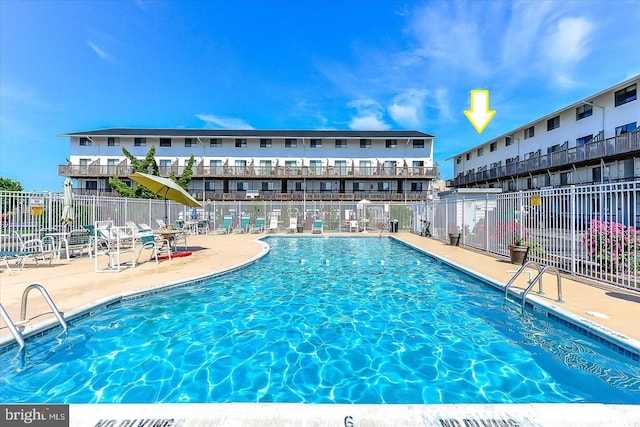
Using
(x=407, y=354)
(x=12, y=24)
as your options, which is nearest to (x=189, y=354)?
(x=407, y=354)

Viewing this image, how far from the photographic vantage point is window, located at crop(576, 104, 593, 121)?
23.0m

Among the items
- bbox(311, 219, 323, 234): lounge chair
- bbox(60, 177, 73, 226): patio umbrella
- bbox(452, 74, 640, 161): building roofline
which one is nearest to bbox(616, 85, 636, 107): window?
bbox(452, 74, 640, 161): building roofline

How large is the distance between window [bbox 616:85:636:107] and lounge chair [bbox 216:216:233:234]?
2767 cm

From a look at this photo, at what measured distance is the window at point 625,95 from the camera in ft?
64.4

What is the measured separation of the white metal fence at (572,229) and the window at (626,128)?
1659 cm

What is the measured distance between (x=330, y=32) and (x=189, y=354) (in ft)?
61.5

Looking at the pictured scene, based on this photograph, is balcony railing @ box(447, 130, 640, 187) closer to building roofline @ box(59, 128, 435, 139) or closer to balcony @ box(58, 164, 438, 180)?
balcony @ box(58, 164, 438, 180)

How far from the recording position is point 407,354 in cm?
386

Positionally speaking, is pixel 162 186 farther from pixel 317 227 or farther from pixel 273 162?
pixel 273 162

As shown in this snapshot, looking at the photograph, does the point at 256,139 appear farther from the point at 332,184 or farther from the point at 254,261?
the point at 254,261

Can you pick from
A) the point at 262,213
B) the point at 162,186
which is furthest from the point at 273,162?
the point at 162,186

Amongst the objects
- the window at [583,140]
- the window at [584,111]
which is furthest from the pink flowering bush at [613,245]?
the window at [584,111]

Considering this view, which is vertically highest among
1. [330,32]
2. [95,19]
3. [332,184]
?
[330,32]

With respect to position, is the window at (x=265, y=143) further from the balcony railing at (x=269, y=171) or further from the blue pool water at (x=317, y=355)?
the blue pool water at (x=317, y=355)
